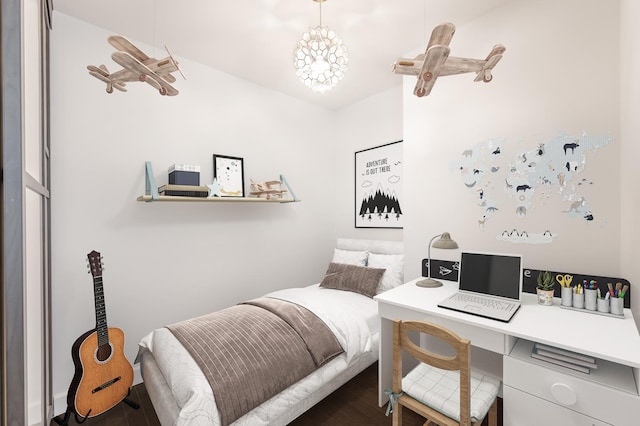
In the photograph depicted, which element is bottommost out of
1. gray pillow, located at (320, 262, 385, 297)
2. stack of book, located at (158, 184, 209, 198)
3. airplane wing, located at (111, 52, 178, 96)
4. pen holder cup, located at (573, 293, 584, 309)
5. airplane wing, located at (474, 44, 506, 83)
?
gray pillow, located at (320, 262, 385, 297)

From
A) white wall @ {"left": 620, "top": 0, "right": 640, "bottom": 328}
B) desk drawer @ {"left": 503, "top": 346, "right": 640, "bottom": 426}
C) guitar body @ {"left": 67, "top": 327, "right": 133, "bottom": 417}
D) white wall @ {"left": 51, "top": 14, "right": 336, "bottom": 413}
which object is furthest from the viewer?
white wall @ {"left": 51, "top": 14, "right": 336, "bottom": 413}

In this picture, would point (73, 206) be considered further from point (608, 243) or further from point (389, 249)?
point (608, 243)

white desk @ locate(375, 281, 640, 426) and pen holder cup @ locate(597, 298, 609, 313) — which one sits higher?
pen holder cup @ locate(597, 298, 609, 313)

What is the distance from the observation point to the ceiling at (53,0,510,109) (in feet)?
6.42

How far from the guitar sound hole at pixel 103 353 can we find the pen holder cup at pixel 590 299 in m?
2.90

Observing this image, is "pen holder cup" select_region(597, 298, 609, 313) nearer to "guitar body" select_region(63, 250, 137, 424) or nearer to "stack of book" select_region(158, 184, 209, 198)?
"stack of book" select_region(158, 184, 209, 198)

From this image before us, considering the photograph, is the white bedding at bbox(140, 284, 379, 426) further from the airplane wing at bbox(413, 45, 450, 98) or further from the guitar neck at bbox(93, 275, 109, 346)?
the airplane wing at bbox(413, 45, 450, 98)

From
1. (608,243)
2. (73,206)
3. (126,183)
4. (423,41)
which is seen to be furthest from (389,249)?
(73,206)

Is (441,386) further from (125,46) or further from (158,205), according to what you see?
(158,205)

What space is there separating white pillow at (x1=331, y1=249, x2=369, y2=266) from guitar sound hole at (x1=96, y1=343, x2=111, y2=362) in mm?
2142

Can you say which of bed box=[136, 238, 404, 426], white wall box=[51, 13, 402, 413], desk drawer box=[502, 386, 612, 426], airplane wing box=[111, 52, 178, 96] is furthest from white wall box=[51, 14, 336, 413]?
desk drawer box=[502, 386, 612, 426]

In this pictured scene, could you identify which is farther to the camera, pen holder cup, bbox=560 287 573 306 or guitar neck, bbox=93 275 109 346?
guitar neck, bbox=93 275 109 346

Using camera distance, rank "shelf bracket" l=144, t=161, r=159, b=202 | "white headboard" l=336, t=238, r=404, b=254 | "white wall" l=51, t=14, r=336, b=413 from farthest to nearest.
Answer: "white headboard" l=336, t=238, r=404, b=254 → "shelf bracket" l=144, t=161, r=159, b=202 → "white wall" l=51, t=14, r=336, b=413

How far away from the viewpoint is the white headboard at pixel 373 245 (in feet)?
10.0
